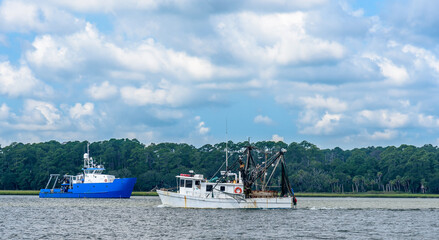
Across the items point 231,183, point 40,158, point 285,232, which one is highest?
point 40,158

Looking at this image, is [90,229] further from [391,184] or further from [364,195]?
[391,184]

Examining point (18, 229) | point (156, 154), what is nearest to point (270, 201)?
point (18, 229)

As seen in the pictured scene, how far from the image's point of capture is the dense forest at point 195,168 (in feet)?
549

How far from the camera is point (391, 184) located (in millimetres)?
167875

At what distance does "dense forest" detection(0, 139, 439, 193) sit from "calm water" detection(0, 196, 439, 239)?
88009mm

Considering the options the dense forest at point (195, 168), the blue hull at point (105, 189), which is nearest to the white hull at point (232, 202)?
the blue hull at point (105, 189)

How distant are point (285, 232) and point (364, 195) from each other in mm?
106722

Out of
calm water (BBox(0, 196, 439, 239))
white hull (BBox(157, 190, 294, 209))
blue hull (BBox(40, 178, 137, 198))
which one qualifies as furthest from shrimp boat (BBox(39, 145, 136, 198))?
white hull (BBox(157, 190, 294, 209))

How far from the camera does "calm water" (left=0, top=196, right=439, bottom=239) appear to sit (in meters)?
50.8

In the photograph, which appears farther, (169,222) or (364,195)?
(364,195)

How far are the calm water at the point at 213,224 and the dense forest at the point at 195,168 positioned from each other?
88009 millimetres

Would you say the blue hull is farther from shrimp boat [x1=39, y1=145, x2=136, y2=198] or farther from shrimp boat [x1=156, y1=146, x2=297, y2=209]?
shrimp boat [x1=156, y1=146, x2=297, y2=209]

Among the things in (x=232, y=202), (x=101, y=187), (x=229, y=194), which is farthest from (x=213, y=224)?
(x=101, y=187)

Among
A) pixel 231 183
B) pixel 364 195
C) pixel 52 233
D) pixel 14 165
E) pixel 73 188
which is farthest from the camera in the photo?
pixel 14 165
